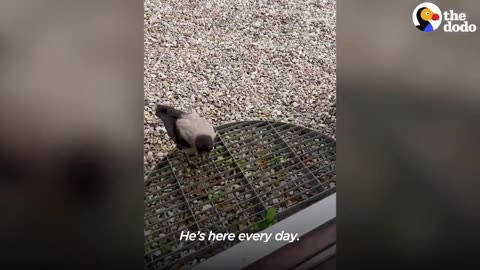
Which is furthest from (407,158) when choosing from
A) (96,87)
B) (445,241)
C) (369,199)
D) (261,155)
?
(96,87)

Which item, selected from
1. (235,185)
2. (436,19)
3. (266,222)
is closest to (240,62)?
(235,185)

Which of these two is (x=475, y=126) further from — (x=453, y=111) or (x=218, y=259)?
(x=218, y=259)

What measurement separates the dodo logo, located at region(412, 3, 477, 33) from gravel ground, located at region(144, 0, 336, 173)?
0.86 ft

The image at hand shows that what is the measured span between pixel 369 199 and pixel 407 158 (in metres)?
0.18

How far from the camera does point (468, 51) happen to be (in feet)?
4.95

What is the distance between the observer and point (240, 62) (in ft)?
4.92

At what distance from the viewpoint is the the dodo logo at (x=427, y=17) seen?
147cm

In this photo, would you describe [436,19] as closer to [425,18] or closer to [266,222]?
[425,18]

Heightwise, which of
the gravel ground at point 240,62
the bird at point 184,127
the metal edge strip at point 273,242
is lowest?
the metal edge strip at point 273,242

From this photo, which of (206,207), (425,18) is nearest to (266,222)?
(206,207)

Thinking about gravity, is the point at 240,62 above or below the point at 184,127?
above

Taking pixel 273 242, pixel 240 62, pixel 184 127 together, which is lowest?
pixel 273 242

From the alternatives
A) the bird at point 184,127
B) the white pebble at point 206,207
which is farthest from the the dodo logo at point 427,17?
the white pebble at point 206,207
